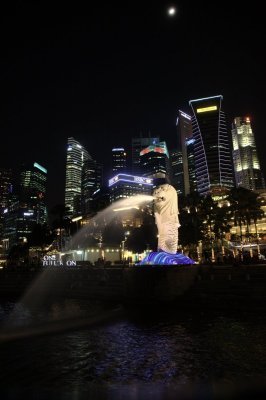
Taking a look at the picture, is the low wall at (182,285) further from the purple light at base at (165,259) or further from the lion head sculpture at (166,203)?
the lion head sculpture at (166,203)

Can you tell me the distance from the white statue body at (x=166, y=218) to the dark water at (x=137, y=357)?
9.59m

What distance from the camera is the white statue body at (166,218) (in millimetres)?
34500

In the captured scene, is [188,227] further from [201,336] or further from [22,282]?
[201,336]

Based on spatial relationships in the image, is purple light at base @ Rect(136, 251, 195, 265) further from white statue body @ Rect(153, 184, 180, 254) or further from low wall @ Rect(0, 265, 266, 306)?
low wall @ Rect(0, 265, 266, 306)

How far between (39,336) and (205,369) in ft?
34.2

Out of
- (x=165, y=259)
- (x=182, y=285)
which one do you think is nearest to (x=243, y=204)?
(x=165, y=259)

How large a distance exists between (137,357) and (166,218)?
20.5m

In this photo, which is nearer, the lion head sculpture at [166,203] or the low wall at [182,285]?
the low wall at [182,285]

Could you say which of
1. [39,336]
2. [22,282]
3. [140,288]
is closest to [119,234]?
[22,282]

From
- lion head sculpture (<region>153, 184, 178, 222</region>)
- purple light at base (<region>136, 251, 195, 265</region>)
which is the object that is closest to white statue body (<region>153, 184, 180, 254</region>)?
lion head sculpture (<region>153, 184, 178, 222</region>)

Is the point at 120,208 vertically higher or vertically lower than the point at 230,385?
higher

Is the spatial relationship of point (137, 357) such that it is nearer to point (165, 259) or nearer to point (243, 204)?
point (165, 259)

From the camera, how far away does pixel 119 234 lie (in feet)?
312

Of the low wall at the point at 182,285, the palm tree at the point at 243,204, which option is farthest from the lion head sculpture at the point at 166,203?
the palm tree at the point at 243,204
